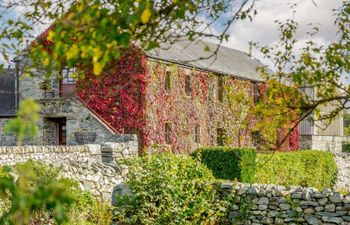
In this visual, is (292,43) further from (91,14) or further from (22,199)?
(22,199)

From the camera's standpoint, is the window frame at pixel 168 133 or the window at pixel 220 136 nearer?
the window frame at pixel 168 133

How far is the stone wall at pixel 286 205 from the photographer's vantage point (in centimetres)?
1142

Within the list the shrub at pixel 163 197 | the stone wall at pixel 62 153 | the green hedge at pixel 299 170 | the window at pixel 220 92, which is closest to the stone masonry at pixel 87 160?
the stone wall at pixel 62 153

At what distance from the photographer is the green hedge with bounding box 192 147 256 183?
17.9 metres

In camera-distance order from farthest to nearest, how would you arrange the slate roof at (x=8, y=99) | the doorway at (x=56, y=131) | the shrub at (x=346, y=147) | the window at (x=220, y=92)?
1. the shrub at (x=346, y=147)
2. the window at (x=220, y=92)
3. the slate roof at (x=8, y=99)
4. the doorway at (x=56, y=131)

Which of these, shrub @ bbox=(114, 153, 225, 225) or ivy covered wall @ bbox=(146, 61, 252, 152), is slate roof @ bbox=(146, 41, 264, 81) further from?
shrub @ bbox=(114, 153, 225, 225)

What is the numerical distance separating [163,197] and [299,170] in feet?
42.4

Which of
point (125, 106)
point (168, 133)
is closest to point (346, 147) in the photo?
point (168, 133)

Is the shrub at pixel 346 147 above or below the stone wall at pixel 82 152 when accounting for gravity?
below

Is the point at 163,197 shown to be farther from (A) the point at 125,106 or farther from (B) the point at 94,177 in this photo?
(A) the point at 125,106

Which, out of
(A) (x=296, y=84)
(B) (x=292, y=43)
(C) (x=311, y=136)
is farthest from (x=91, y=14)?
(C) (x=311, y=136)

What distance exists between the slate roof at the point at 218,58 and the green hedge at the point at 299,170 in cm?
451

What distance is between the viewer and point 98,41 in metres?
3.18

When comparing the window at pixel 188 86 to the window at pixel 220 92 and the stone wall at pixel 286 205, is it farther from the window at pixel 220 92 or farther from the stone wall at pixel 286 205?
the stone wall at pixel 286 205
